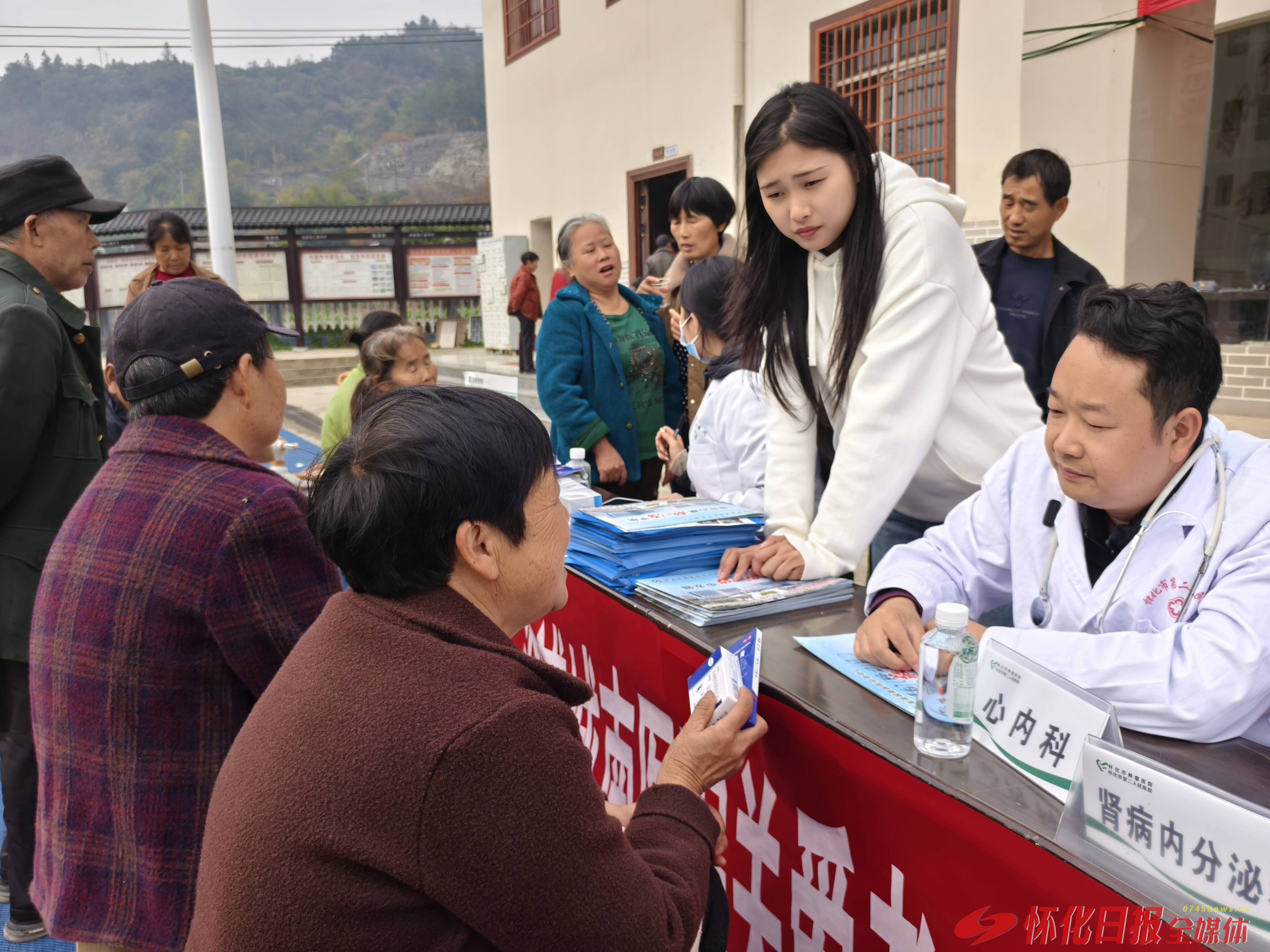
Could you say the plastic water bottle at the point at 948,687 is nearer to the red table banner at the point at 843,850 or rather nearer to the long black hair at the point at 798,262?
A: the red table banner at the point at 843,850

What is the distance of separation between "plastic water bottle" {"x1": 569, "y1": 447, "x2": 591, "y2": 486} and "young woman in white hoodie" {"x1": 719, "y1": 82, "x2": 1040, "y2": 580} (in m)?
1.15

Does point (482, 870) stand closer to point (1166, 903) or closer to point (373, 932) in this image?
point (373, 932)

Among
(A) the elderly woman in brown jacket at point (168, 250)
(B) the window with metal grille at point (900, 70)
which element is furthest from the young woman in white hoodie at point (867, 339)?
(B) the window with metal grille at point (900, 70)

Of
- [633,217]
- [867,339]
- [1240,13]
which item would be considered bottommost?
A: [867,339]

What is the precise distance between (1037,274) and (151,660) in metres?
2.90

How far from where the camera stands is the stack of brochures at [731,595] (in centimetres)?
152

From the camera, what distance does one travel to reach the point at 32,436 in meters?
1.99

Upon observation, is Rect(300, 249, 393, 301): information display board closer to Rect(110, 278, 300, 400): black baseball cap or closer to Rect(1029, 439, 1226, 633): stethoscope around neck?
Rect(110, 278, 300, 400): black baseball cap

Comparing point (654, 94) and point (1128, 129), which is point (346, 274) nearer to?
point (654, 94)

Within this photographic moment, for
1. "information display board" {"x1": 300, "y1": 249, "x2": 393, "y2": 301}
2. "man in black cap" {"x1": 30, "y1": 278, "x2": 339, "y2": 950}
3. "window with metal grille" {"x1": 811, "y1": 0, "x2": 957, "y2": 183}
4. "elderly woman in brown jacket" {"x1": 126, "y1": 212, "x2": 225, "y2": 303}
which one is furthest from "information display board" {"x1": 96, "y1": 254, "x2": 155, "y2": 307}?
"man in black cap" {"x1": 30, "y1": 278, "x2": 339, "y2": 950}

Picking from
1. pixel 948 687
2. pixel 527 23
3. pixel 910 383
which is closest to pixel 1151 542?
pixel 948 687

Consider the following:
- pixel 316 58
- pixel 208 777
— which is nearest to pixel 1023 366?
pixel 208 777

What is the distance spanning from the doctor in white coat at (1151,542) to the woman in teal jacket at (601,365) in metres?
2.00

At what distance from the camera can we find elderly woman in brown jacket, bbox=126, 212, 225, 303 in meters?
3.62
